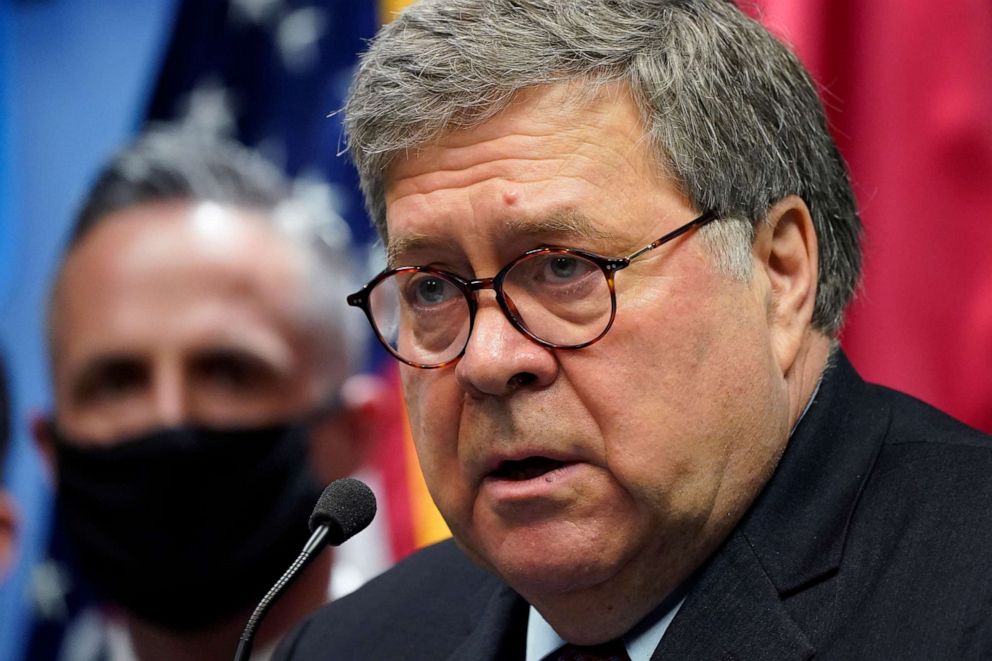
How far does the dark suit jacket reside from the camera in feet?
5.62

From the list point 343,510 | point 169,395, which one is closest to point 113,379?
point 169,395

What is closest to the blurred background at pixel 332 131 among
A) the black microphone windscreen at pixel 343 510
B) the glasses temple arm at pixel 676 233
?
the glasses temple arm at pixel 676 233

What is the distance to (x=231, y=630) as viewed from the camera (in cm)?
346

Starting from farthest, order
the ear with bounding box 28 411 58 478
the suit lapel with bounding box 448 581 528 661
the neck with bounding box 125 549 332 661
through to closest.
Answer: the ear with bounding box 28 411 58 478 < the neck with bounding box 125 549 332 661 < the suit lapel with bounding box 448 581 528 661

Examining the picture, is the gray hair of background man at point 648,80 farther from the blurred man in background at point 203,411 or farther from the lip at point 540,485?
the blurred man in background at point 203,411

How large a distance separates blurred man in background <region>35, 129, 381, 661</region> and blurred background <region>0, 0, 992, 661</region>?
184mm

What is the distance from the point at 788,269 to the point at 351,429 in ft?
6.00

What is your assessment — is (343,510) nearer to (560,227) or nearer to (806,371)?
(560,227)

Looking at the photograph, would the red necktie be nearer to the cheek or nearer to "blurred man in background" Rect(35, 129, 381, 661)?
the cheek

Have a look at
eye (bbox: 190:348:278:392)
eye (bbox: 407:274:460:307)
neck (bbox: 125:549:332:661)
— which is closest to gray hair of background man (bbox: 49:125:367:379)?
eye (bbox: 190:348:278:392)

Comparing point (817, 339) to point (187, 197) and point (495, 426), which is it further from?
point (187, 197)

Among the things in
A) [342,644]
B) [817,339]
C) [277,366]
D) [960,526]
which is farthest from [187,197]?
[960,526]

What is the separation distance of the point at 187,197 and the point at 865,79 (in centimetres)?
195

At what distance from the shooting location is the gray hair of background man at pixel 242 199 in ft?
11.7
